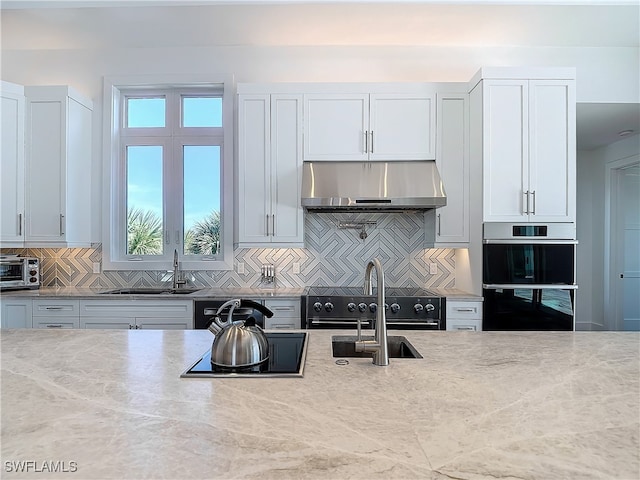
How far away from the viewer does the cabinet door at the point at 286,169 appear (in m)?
3.31

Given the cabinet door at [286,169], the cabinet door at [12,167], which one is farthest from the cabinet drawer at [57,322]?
the cabinet door at [286,169]

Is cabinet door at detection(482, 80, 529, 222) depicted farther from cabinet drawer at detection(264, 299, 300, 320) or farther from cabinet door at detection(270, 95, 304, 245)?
cabinet drawer at detection(264, 299, 300, 320)

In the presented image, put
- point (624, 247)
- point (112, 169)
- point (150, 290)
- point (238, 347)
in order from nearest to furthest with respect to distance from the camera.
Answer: point (238, 347)
point (150, 290)
point (112, 169)
point (624, 247)

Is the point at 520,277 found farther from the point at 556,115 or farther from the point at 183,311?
the point at 183,311

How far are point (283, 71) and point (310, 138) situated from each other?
2.70 ft

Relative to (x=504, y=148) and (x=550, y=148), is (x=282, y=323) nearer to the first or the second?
(x=504, y=148)

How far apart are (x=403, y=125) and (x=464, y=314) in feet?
5.43

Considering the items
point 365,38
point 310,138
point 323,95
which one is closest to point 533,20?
point 365,38

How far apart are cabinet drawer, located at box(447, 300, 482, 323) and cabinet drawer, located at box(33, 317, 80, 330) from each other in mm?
2992

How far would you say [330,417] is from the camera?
892 mm

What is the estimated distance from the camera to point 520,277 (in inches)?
116

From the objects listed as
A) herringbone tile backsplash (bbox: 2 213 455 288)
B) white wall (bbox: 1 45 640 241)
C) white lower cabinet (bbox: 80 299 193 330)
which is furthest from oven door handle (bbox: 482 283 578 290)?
white lower cabinet (bbox: 80 299 193 330)
